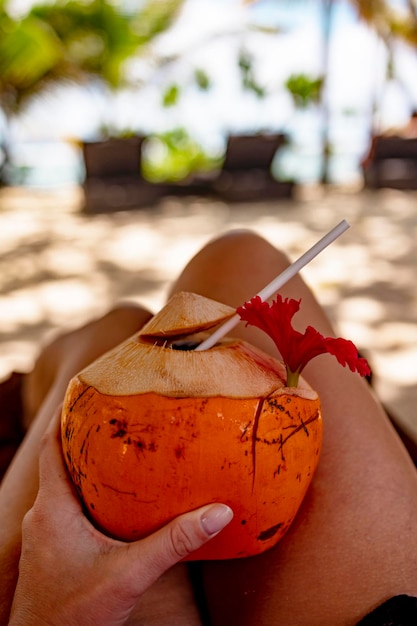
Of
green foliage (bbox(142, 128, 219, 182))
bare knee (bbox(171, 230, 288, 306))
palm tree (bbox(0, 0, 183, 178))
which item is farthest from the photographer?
green foliage (bbox(142, 128, 219, 182))

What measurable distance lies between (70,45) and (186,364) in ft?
30.1

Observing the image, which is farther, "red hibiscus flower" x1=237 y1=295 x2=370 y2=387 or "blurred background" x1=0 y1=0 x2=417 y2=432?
"blurred background" x1=0 y1=0 x2=417 y2=432

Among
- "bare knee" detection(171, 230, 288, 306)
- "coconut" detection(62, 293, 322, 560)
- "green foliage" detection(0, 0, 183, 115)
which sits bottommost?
"green foliage" detection(0, 0, 183, 115)

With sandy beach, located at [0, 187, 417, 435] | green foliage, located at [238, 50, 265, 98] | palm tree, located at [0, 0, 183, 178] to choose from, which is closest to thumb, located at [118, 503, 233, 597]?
sandy beach, located at [0, 187, 417, 435]

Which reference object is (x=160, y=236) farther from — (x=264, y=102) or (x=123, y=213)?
(x=264, y=102)

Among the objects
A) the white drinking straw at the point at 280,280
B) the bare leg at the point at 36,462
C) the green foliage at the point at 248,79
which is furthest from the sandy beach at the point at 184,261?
the green foliage at the point at 248,79

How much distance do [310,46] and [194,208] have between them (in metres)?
8.28

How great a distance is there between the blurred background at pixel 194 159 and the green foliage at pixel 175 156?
3cm

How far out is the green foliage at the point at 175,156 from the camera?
980 cm

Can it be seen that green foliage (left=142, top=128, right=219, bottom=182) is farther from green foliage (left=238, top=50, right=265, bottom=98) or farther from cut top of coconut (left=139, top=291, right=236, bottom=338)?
cut top of coconut (left=139, top=291, right=236, bottom=338)

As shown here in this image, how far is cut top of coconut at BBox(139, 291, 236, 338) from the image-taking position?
68 cm

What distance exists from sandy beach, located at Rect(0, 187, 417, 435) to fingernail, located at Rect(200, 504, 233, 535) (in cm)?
106

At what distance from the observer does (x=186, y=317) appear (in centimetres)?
68

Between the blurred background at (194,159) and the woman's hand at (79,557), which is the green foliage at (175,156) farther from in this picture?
the woman's hand at (79,557)
